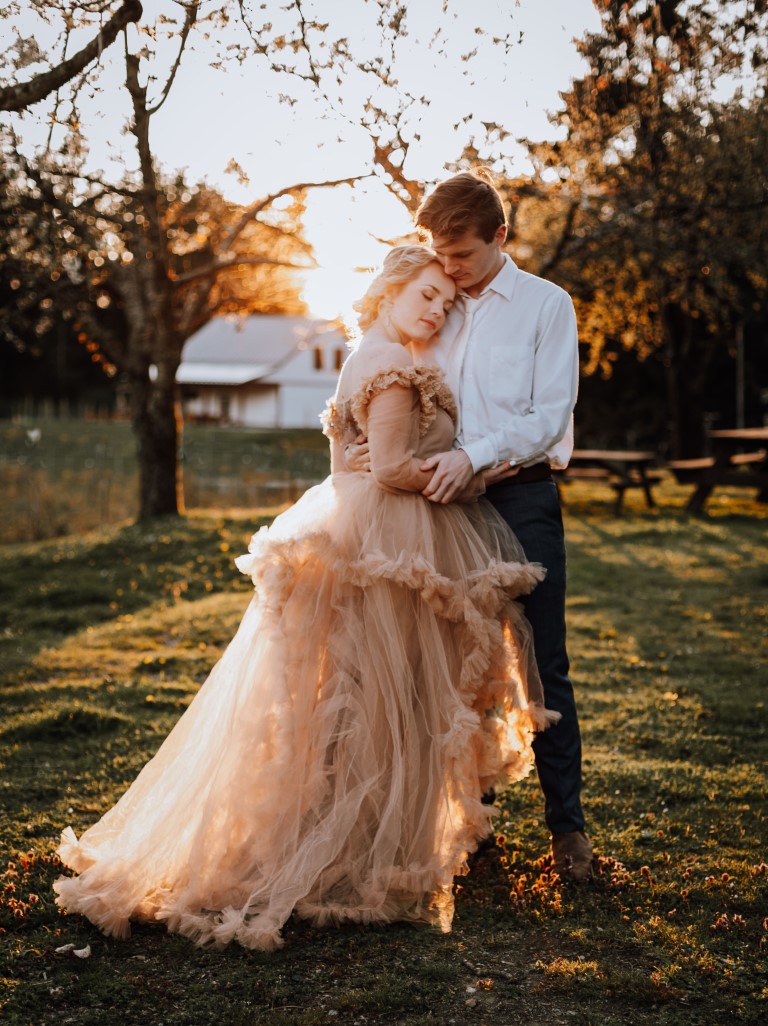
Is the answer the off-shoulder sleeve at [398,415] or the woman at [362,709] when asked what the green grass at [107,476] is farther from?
the off-shoulder sleeve at [398,415]

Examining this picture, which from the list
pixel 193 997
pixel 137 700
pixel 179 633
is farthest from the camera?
pixel 179 633

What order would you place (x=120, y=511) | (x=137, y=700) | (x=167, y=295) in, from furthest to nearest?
(x=120, y=511) → (x=167, y=295) → (x=137, y=700)

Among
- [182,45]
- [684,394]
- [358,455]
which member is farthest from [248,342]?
[358,455]

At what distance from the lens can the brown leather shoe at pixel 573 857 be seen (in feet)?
12.6

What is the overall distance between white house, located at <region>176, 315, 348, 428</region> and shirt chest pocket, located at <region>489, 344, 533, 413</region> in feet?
145

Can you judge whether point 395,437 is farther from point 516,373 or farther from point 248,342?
point 248,342

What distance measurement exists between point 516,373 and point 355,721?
4.56 feet

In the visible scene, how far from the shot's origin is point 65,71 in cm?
437

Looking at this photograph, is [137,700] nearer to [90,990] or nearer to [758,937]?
[90,990]

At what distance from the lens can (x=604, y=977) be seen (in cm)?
316

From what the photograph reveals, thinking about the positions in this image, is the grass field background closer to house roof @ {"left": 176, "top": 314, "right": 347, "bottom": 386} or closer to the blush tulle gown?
the blush tulle gown

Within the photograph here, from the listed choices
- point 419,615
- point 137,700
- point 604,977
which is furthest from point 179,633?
point 604,977

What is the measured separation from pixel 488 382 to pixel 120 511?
14117mm

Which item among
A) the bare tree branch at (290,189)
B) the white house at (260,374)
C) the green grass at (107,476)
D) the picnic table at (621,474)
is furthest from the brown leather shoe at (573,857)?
the white house at (260,374)
